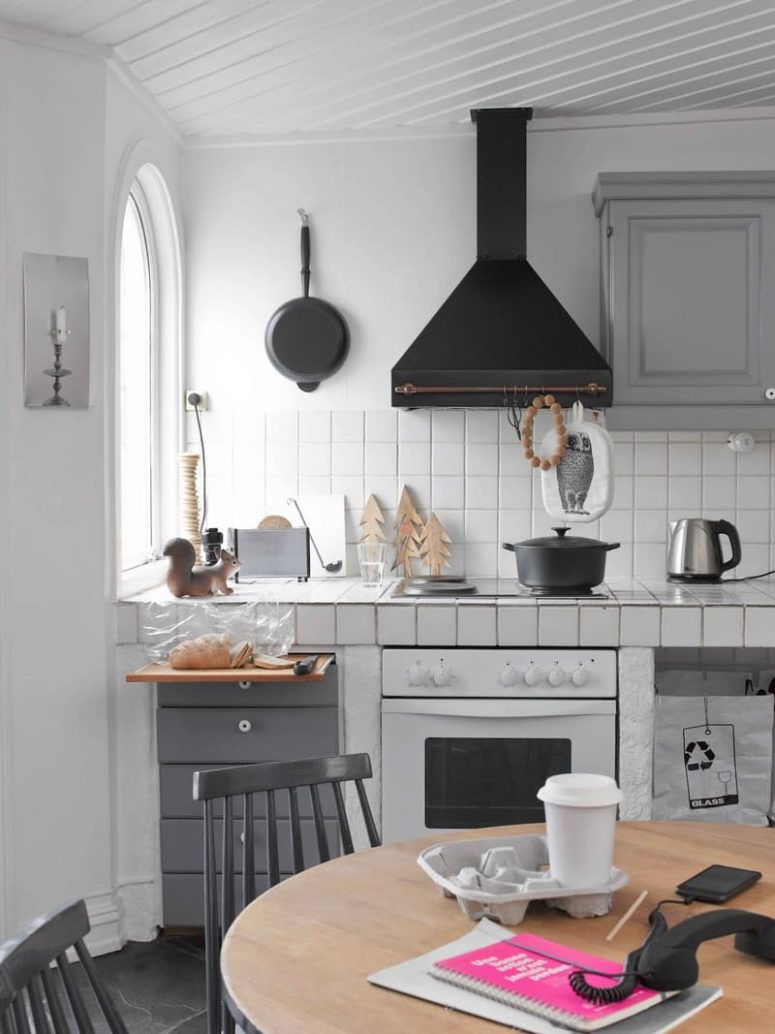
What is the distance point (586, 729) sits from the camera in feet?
10.6

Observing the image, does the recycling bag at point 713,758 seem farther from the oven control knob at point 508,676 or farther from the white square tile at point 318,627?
the white square tile at point 318,627

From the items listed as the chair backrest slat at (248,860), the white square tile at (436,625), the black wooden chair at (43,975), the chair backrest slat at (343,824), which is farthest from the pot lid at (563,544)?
the black wooden chair at (43,975)

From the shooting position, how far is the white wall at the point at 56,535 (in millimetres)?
3068

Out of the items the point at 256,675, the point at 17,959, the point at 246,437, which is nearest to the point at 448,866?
the point at 17,959

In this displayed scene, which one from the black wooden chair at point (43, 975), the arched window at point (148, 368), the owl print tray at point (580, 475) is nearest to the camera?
the black wooden chair at point (43, 975)

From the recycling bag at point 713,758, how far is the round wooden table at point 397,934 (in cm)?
147

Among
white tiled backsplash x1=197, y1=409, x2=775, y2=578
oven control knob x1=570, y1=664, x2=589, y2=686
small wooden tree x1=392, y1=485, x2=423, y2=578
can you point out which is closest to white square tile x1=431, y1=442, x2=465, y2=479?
white tiled backsplash x1=197, y1=409, x2=775, y2=578

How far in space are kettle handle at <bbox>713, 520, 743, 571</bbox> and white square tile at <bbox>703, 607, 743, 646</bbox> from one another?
446mm

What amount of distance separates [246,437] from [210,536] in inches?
24.0

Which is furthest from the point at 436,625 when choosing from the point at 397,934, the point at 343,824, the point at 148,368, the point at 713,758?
the point at 397,934

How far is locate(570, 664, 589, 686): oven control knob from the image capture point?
127 inches

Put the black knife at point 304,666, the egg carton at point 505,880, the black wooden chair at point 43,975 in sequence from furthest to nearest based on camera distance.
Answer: the black knife at point 304,666 < the egg carton at point 505,880 < the black wooden chair at point 43,975

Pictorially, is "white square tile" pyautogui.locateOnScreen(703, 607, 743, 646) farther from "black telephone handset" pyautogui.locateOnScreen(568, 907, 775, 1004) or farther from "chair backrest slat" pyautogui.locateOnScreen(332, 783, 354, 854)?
"black telephone handset" pyautogui.locateOnScreen(568, 907, 775, 1004)

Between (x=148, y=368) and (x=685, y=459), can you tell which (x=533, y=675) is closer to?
(x=685, y=459)
